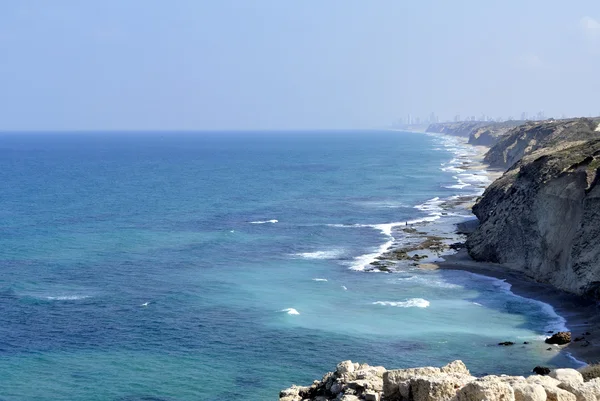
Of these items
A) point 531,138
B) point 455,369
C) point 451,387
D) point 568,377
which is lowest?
point 455,369

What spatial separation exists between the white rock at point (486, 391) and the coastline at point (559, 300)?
29556mm

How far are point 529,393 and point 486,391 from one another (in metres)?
1.77

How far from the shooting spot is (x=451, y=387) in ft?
72.8

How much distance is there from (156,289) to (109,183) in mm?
99263

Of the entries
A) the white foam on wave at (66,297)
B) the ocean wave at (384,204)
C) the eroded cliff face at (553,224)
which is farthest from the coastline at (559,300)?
the ocean wave at (384,204)

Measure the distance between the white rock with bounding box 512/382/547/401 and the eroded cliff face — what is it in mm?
40639

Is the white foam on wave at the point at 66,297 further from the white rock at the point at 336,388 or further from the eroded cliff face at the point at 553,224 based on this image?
the white rock at the point at 336,388

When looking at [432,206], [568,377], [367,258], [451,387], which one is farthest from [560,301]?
[432,206]

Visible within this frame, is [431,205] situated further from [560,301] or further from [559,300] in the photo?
[560,301]

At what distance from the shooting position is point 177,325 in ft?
185

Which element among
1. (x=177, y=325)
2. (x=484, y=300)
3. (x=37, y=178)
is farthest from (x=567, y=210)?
(x=37, y=178)

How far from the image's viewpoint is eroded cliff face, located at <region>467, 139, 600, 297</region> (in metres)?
62.5

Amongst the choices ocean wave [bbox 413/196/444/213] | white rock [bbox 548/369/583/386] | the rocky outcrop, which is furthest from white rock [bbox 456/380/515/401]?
the rocky outcrop

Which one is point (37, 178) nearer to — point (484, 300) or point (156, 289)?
point (156, 289)
